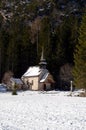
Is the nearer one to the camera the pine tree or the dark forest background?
the pine tree

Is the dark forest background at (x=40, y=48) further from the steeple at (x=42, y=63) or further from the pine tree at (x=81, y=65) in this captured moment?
the pine tree at (x=81, y=65)

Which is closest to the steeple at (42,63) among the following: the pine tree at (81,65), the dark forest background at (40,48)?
the dark forest background at (40,48)

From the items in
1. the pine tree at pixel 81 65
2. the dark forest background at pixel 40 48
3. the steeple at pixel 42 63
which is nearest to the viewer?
the pine tree at pixel 81 65

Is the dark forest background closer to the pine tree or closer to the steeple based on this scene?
the steeple

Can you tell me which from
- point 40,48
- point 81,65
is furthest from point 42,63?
point 81,65

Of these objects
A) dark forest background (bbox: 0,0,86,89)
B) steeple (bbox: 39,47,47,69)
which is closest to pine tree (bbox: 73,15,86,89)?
dark forest background (bbox: 0,0,86,89)

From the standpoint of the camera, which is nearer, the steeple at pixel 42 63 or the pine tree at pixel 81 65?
the pine tree at pixel 81 65

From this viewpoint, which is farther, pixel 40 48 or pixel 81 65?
pixel 40 48

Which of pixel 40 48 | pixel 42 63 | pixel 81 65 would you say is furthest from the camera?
pixel 40 48

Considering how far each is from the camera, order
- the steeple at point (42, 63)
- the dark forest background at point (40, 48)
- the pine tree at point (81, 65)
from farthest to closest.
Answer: the dark forest background at point (40, 48) < the steeple at point (42, 63) < the pine tree at point (81, 65)

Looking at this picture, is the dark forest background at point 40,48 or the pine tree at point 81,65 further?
the dark forest background at point 40,48

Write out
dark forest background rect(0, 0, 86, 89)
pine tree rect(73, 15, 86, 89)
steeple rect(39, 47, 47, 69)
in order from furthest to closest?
1. dark forest background rect(0, 0, 86, 89)
2. steeple rect(39, 47, 47, 69)
3. pine tree rect(73, 15, 86, 89)

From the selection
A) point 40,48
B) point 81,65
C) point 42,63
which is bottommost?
point 42,63

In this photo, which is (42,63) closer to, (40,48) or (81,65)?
(40,48)
